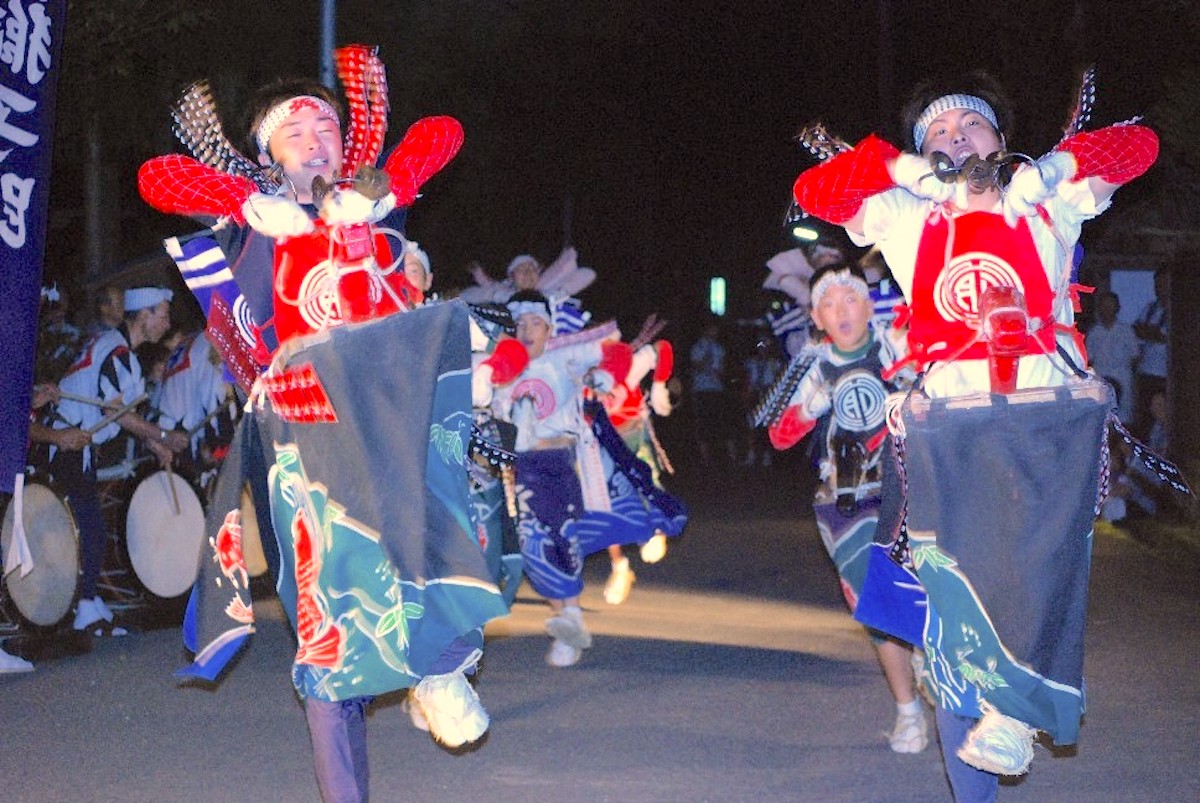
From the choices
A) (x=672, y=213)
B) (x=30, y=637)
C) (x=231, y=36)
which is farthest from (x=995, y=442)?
(x=672, y=213)

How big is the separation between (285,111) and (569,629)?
3.99 m

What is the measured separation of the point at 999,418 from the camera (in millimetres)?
4250

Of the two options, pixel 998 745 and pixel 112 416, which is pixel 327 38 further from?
pixel 998 745

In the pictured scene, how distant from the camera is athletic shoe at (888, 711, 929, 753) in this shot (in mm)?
6254

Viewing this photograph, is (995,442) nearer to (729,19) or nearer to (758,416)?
(758,416)

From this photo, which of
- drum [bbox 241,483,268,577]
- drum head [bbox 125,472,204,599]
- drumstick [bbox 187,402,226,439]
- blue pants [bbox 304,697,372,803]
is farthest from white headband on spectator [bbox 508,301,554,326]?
blue pants [bbox 304,697,372,803]

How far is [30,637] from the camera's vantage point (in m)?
8.54

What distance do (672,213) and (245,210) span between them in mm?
35703

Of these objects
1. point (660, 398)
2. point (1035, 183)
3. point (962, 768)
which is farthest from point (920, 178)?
point (660, 398)

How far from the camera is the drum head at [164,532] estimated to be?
31.1ft

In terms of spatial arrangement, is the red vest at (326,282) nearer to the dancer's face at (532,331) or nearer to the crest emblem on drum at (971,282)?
the crest emblem on drum at (971,282)

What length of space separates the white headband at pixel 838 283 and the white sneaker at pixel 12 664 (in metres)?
4.23

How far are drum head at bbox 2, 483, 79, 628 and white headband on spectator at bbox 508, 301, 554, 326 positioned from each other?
247 cm

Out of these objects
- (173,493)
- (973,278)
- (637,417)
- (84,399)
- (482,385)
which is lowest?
(173,493)
